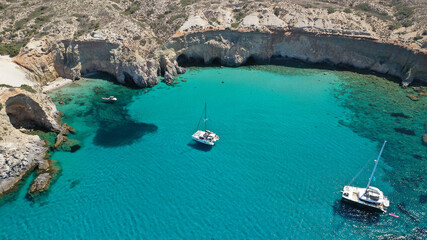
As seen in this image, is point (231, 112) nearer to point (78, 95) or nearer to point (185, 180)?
point (185, 180)

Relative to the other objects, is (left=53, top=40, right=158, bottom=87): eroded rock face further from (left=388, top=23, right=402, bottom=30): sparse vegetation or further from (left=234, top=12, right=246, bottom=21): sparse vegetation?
(left=388, top=23, right=402, bottom=30): sparse vegetation

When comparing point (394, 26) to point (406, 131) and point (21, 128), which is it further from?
point (21, 128)

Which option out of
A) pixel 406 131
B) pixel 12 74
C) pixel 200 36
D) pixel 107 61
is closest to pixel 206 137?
pixel 406 131

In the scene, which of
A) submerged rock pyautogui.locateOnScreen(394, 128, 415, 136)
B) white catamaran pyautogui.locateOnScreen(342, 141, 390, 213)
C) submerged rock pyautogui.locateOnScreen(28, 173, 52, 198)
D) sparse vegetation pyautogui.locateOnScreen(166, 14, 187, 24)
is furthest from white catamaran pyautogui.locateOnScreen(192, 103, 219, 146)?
sparse vegetation pyautogui.locateOnScreen(166, 14, 187, 24)

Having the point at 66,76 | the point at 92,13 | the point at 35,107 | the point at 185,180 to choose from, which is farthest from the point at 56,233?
the point at 92,13

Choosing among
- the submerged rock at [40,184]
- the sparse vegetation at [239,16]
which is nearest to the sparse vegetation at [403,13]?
the sparse vegetation at [239,16]

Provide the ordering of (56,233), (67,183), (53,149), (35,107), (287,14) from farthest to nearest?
(287,14), (35,107), (53,149), (67,183), (56,233)

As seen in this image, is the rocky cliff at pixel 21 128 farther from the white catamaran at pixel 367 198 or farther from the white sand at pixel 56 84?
the white catamaran at pixel 367 198
